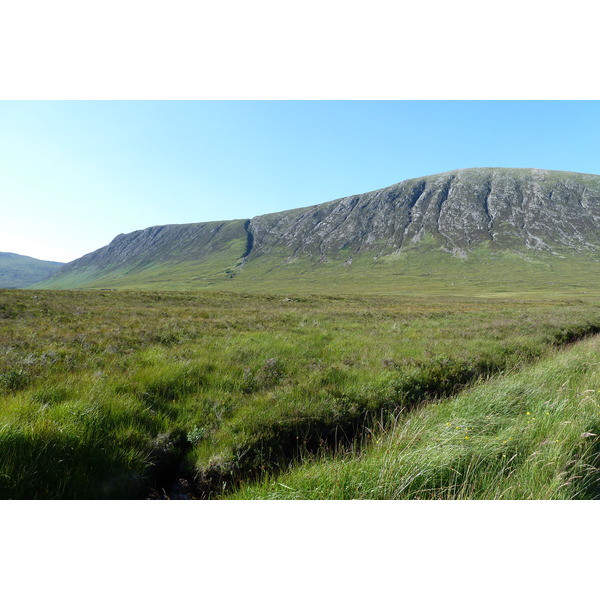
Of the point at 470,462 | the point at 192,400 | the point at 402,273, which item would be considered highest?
the point at 402,273

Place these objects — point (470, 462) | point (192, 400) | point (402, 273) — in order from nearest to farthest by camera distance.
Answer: point (470, 462) < point (192, 400) < point (402, 273)

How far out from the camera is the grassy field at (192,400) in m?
3.93

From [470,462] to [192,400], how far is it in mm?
4868

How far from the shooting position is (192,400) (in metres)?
5.94

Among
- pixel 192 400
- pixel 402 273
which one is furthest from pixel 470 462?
pixel 402 273

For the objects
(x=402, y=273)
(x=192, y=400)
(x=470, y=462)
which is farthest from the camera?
(x=402, y=273)

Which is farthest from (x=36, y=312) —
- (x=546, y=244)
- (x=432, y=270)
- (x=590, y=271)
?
(x=546, y=244)

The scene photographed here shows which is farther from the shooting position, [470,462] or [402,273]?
[402,273]

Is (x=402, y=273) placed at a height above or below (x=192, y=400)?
above

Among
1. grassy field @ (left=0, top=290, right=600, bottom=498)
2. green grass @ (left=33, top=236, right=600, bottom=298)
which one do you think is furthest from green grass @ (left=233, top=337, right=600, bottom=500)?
green grass @ (left=33, top=236, right=600, bottom=298)

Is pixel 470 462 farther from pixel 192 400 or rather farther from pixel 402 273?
pixel 402 273

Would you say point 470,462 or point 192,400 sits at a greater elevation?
point 192,400

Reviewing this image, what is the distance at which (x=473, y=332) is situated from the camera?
46.9 feet

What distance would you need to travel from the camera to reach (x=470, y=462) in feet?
13.2
